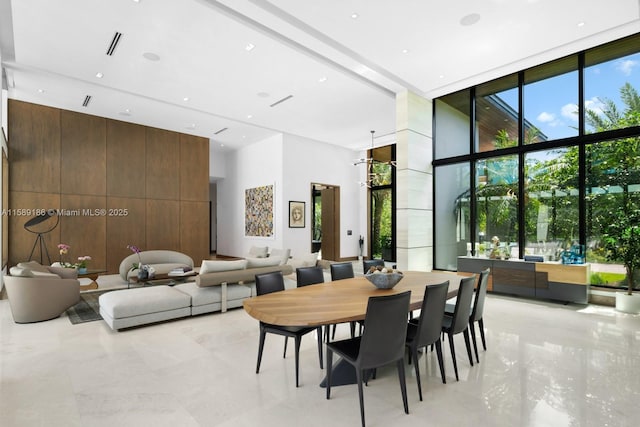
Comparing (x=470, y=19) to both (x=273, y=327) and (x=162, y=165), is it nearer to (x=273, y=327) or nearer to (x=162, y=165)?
(x=273, y=327)

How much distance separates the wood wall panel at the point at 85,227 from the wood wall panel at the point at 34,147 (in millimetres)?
477

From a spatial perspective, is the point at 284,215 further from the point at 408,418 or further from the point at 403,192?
the point at 408,418

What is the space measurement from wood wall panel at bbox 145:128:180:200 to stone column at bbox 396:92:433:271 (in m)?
6.05

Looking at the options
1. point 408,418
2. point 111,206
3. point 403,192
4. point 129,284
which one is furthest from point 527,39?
point 111,206

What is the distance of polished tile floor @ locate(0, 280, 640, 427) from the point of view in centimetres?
229

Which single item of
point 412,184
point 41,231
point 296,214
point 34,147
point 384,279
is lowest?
point 384,279

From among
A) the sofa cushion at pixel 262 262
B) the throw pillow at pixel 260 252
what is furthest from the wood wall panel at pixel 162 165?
the sofa cushion at pixel 262 262

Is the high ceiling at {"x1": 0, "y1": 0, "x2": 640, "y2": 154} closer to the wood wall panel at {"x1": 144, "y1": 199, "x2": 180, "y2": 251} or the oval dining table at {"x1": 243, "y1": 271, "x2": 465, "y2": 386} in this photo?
the wood wall panel at {"x1": 144, "y1": 199, "x2": 180, "y2": 251}

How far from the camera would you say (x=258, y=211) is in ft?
33.2

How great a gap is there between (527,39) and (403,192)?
311 centimetres

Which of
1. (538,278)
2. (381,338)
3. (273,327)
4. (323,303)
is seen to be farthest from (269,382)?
(538,278)

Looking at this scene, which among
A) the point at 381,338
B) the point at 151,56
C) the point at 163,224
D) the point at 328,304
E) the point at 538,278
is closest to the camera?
the point at 381,338

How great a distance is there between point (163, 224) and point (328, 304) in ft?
25.2

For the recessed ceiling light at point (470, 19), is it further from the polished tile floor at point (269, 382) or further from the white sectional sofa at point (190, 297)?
the white sectional sofa at point (190, 297)
